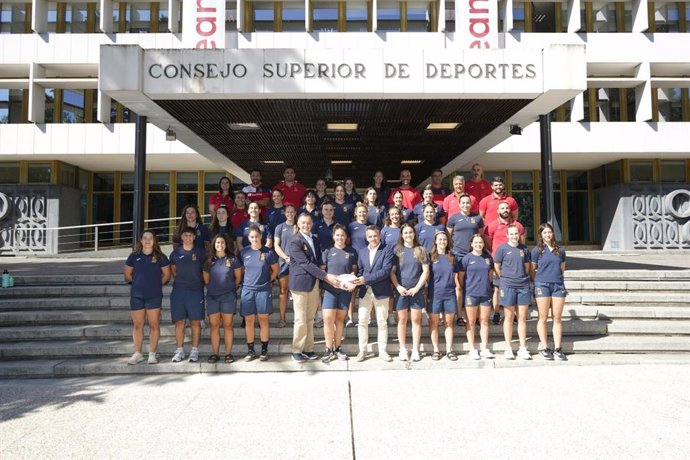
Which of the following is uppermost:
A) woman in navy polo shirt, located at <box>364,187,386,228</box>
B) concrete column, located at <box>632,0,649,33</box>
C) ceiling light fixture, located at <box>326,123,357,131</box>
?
concrete column, located at <box>632,0,649,33</box>

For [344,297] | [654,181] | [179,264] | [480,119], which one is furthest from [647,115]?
[179,264]

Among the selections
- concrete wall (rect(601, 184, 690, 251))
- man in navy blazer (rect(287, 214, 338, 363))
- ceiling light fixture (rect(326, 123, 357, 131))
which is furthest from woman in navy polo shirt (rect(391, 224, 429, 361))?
concrete wall (rect(601, 184, 690, 251))

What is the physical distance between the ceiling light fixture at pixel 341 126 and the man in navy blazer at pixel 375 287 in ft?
16.2

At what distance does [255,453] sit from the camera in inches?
147

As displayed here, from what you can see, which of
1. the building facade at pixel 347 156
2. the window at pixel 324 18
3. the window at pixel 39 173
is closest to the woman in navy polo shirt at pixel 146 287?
the building facade at pixel 347 156

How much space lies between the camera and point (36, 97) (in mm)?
19672

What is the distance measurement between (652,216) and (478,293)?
61.1ft

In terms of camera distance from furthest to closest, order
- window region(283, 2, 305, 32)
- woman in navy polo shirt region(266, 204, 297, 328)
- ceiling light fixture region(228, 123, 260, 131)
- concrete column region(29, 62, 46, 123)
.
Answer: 1. window region(283, 2, 305, 32)
2. concrete column region(29, 62, 46, 123)
3. ceiling light fixture region(228, 123, 260, 131)
4. woman in navy polo shirt region(266, 204, 297, 328)

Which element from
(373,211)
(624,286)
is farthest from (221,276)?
(624,286)

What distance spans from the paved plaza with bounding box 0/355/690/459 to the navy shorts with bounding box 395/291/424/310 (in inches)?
32.8

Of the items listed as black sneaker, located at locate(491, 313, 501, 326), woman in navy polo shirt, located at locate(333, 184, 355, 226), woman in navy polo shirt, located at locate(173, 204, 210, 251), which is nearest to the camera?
woman in navy polo shirt, located at locate(173, 204, 210, 251)

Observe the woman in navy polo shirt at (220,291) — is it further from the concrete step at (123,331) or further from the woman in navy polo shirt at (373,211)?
the woman in navy polo shirt at (373,211)

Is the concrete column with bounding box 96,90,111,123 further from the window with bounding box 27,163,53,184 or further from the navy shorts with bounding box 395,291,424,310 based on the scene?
the navy shorts with bounding box 395,291,424,310

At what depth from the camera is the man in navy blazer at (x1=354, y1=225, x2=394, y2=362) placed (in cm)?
606
